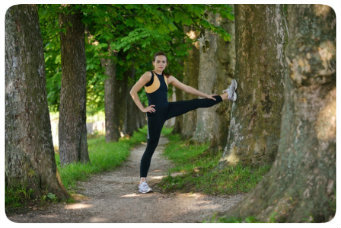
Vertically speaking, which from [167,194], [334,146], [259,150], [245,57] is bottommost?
[167,194]

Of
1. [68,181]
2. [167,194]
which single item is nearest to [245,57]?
[167,194]

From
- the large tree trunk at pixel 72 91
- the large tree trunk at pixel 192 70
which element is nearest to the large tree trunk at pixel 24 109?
the large tree trunk at pixel 72 91

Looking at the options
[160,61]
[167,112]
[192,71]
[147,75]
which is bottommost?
[167,112]

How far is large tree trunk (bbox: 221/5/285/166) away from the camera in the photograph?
7648 millimetres

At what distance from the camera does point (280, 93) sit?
7730mm

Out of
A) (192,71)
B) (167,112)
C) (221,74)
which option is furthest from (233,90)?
(192,71)

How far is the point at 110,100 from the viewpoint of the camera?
18.1m

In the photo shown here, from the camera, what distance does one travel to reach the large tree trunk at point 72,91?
10.5 metres

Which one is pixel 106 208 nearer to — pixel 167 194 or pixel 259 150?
pixel 167 194

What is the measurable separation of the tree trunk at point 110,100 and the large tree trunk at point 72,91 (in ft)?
21.5

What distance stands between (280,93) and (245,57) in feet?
3.10

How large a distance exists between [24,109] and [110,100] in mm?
11866

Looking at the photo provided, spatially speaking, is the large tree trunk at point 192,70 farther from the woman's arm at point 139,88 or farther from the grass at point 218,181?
the woman's arm at point 139,88

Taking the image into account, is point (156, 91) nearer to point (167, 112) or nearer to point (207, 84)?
point (167, 112)
